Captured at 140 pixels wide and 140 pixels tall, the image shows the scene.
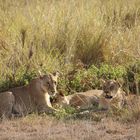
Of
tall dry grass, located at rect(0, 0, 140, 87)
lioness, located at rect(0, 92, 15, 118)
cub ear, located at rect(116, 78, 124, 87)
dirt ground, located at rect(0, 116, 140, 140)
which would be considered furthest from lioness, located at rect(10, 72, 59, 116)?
cub ear, located at rect(116, 78, 124, 87)

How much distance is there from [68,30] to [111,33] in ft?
3.30

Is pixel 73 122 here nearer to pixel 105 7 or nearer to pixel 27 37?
pixel 27 37

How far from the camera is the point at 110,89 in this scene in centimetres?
976

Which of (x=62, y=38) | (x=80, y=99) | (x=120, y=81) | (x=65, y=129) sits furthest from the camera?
(x=62, y=38)

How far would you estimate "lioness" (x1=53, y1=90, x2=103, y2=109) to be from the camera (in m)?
10.2

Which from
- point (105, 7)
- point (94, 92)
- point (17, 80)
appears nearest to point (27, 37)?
point (17, 80)

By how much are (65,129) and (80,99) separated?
2.05 m

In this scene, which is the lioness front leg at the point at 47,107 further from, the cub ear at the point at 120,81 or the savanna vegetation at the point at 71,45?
the cub ear at the point at 120,81

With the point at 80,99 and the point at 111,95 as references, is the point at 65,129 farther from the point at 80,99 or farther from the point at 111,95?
the point at 80,99

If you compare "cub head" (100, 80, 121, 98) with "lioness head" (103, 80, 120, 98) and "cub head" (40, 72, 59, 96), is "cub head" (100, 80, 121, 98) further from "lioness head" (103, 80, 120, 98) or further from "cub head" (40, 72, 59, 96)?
"cub head" (40, 72, 59, 96)

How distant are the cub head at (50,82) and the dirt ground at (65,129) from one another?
0.86 metres

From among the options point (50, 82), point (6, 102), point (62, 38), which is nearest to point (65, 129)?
point (50, 82)

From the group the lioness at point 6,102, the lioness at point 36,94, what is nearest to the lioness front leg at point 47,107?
the lioness at point 36,94

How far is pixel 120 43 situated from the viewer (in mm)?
12156
